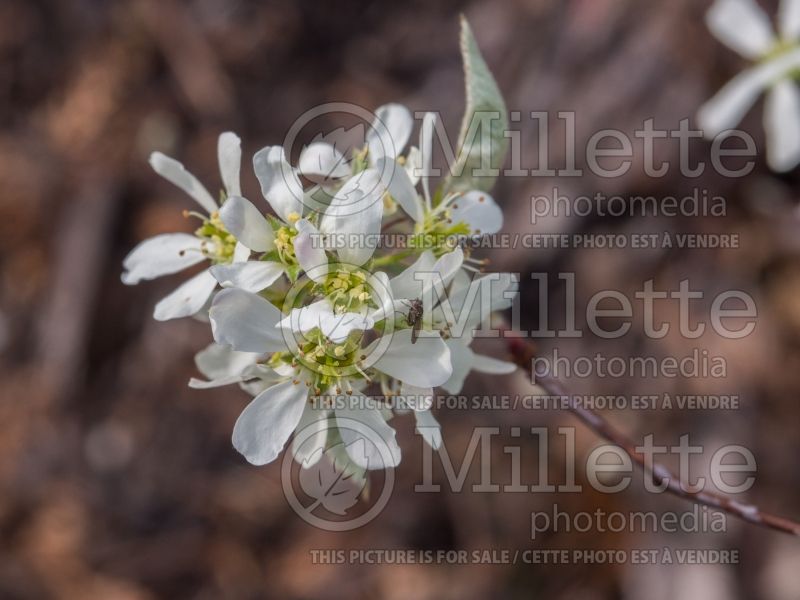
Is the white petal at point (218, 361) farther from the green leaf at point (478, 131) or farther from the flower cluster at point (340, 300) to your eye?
the green leaf at point (478, 131)

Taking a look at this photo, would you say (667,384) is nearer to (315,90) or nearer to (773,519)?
(773,519)

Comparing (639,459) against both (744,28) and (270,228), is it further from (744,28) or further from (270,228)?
(744,28)

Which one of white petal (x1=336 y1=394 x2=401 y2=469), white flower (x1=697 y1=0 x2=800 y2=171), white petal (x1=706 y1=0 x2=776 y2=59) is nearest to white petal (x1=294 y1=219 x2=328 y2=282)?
white petal (x1=336 y1=394 x2=401 y2=469)

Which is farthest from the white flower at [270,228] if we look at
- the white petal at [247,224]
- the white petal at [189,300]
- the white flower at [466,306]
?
the white flower at [466,306]

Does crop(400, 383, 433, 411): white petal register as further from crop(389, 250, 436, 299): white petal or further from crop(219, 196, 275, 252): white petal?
crop(219, 196, 275, 252): white petal

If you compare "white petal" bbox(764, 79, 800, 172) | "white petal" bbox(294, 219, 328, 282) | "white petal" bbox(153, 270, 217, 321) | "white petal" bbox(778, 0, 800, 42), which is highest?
"white petal" bbox(778, 0, 800, 42)
